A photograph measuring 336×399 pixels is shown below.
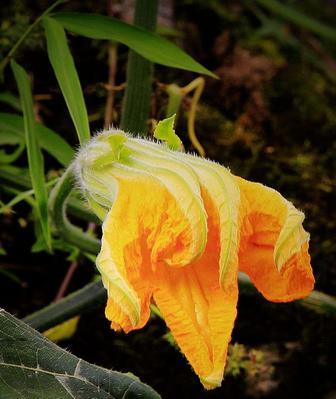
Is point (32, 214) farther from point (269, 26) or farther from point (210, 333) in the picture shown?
point (269, 26)

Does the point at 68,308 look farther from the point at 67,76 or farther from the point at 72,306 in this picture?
the point at 67,76

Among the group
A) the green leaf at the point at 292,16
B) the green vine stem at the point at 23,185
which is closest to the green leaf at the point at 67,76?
the green vine stem at the point at 23,185

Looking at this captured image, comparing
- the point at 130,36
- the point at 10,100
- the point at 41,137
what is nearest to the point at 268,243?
the point at 130,36

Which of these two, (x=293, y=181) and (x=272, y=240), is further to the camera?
(x=293, y=181)

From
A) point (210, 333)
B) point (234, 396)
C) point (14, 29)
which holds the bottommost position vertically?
point (234, 396)

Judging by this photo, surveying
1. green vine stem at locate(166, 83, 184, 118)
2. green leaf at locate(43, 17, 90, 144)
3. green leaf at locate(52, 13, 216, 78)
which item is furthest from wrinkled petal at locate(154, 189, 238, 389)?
green vine stem at locate(166, 83, 184, 118)

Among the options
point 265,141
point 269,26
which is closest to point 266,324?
point 265,141
